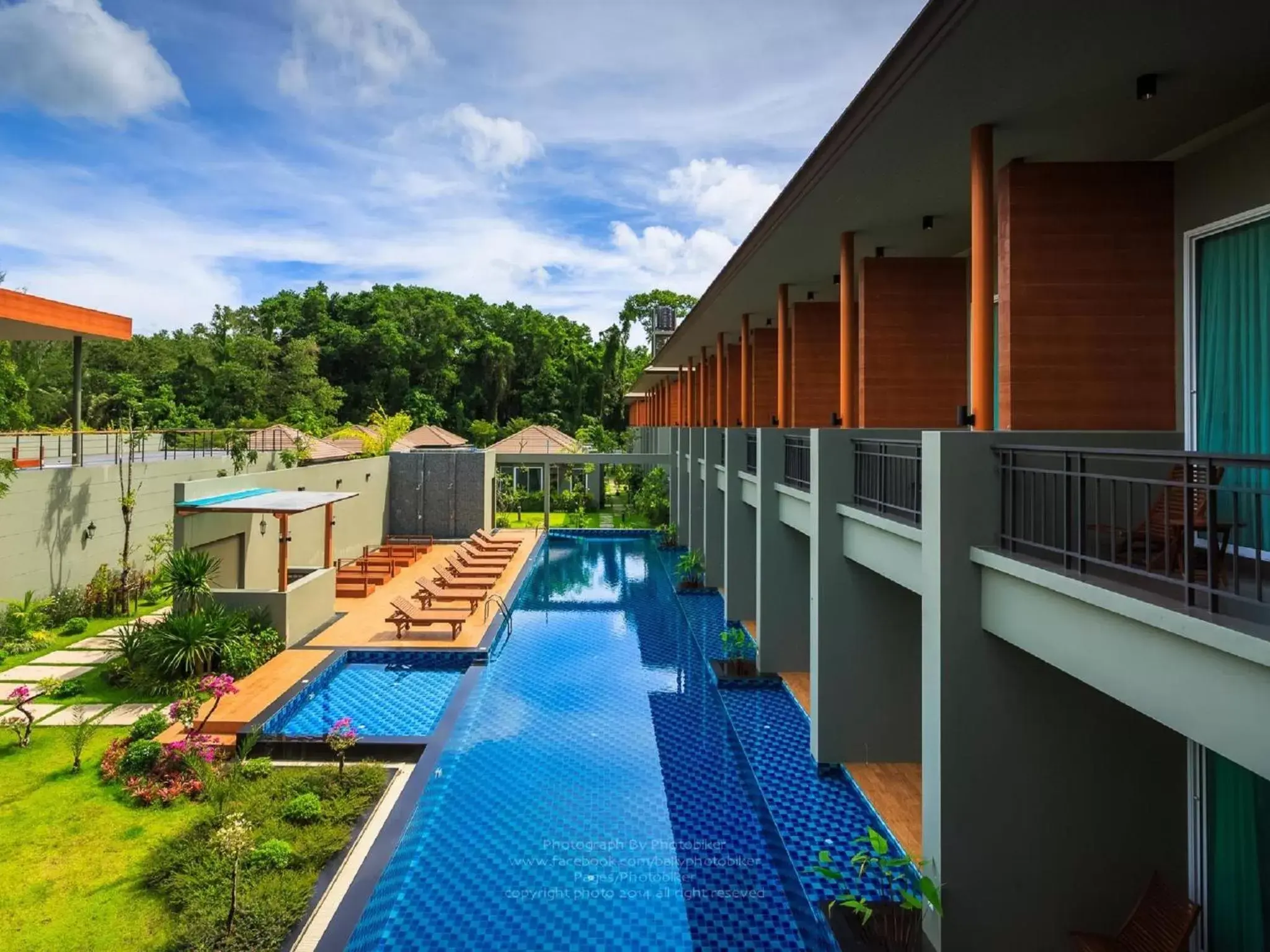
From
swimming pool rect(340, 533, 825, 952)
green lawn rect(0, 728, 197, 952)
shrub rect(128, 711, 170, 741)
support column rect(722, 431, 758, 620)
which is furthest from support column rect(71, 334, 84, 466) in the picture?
support column rect(722, 431, 758, 620)

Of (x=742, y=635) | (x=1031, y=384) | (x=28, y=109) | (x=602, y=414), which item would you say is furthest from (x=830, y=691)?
(x=602, y=414)

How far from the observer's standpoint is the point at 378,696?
10.8 meters

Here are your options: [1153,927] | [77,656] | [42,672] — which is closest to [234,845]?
[1153,927]

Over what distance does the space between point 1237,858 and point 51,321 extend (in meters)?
19.9

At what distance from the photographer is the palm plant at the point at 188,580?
11266mm

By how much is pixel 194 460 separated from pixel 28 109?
16.1 metres

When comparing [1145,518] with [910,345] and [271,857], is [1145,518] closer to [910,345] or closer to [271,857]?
[910,345]

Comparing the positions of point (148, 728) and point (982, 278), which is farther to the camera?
point (148, 728)

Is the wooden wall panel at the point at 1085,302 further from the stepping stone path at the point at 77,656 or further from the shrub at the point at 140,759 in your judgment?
the stepping stone path at the point at 77,656

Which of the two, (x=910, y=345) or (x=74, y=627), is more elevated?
(x=910, y=345)

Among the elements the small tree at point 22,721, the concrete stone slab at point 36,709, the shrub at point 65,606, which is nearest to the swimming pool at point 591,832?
the small tree at point 22,721

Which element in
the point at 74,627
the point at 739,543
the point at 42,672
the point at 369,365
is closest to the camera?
the point at 42,672

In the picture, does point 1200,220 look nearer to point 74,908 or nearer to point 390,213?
point 74,908

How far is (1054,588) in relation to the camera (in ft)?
13.9
